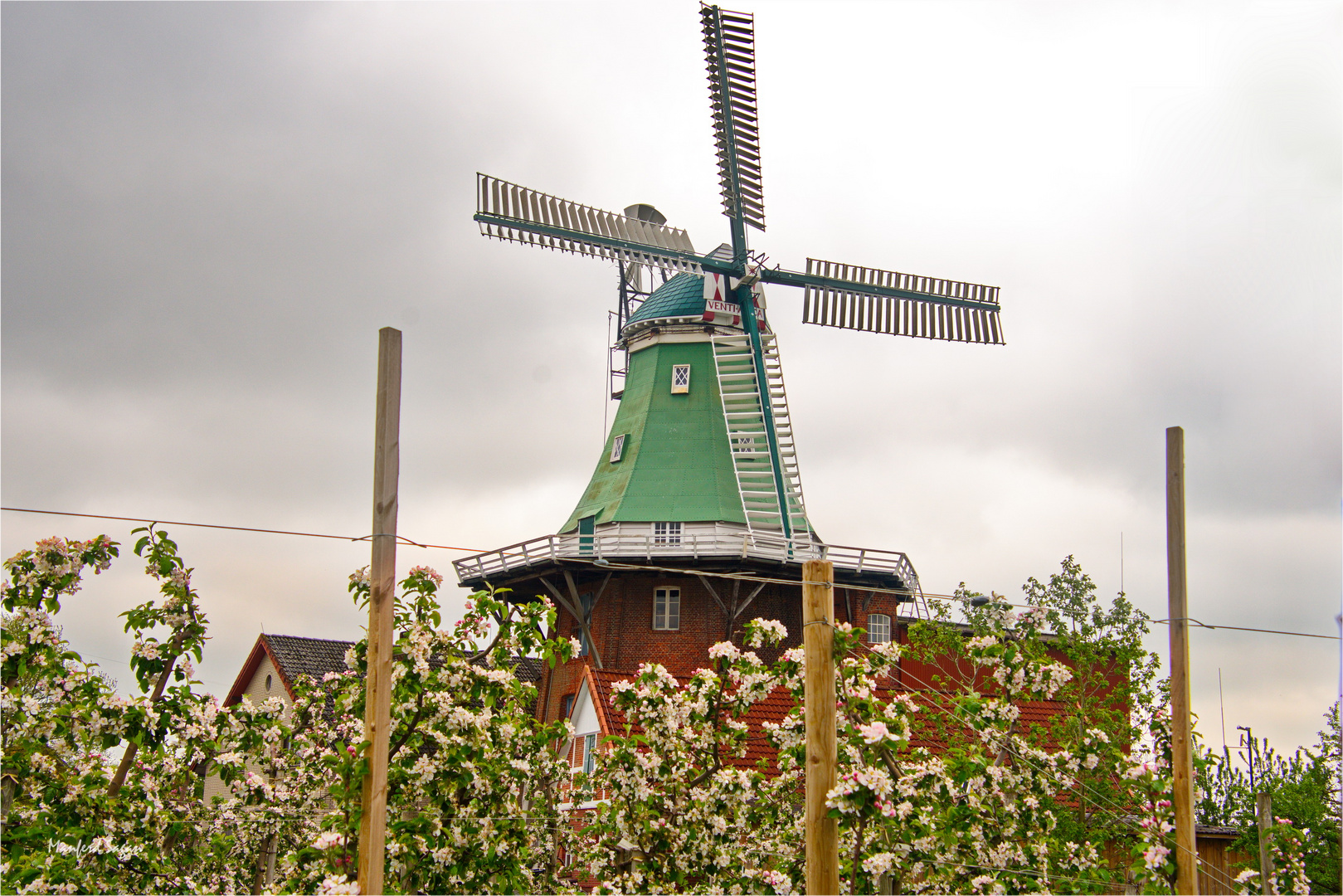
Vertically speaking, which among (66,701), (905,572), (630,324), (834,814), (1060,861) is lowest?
(1060,861)

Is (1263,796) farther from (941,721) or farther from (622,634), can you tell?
(622,634)

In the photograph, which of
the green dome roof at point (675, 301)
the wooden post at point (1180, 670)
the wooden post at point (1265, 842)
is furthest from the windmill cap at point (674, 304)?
the wooden post at point (1180, 670)

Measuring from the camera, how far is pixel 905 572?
2847cm

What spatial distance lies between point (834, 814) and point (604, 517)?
20.3m

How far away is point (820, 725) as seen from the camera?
30.6 ft

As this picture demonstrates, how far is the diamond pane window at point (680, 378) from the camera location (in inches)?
1215

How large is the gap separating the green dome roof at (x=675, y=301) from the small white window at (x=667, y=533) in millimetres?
5939

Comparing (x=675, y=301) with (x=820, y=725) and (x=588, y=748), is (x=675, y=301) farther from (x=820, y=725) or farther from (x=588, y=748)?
(x=820, y=725)

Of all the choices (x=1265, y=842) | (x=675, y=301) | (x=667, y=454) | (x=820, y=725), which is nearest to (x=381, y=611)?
(x=820, y=725)

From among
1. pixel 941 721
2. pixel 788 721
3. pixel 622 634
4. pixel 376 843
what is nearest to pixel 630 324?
pixel 622 634

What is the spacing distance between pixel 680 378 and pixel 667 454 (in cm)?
226

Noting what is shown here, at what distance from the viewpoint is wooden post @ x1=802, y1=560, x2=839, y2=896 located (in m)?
9.09

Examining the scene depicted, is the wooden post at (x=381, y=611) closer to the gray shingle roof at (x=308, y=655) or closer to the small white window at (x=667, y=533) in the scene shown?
the small white window at (x=667, y=533)

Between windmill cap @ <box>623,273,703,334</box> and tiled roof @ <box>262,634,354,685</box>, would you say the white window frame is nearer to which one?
windmill cap @ <box>623,273,703,334</box>
